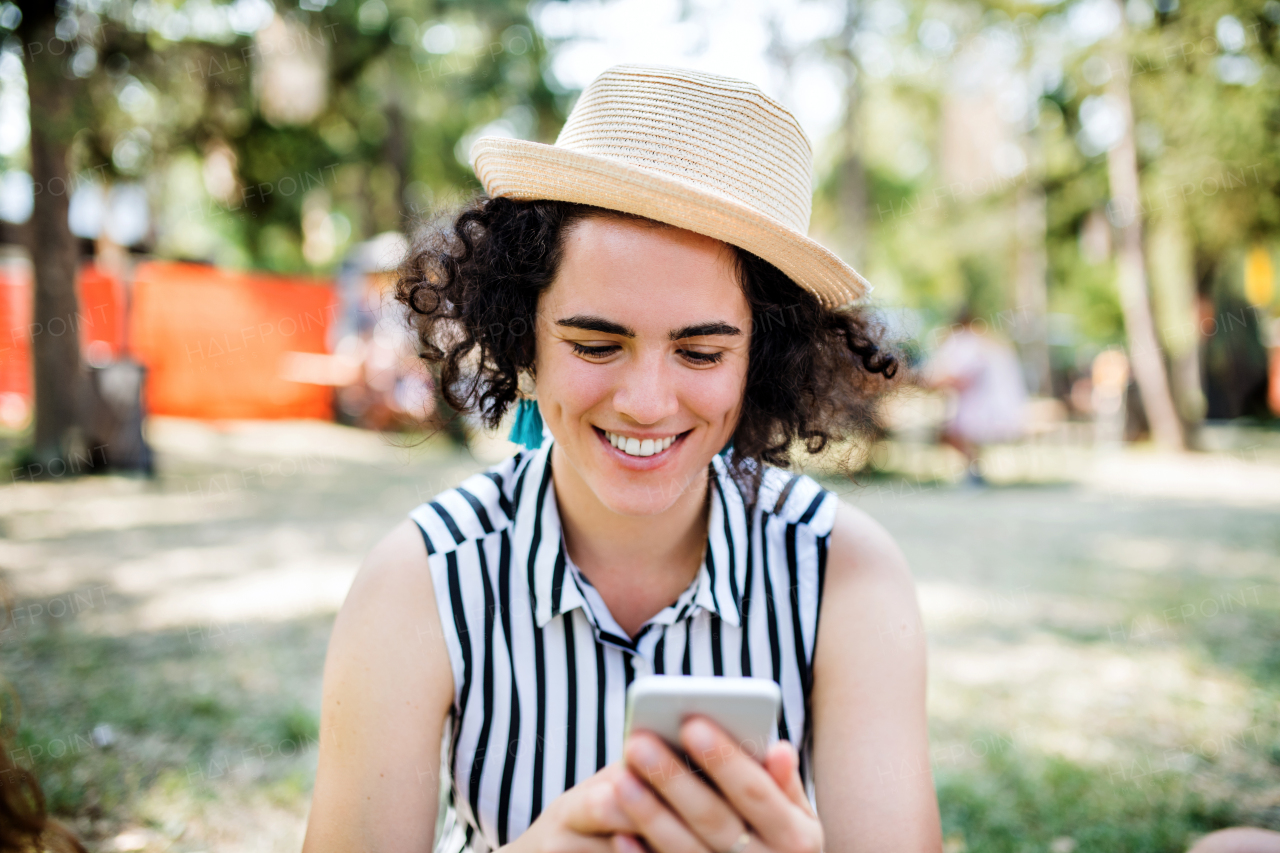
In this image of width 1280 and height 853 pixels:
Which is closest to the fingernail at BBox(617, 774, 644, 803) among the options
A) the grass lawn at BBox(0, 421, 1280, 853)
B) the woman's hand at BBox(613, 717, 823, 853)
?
the woman's hand at BBox(613, 717, 823, 853)

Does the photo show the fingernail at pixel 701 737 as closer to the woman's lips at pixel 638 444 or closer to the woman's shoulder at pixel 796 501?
the woman's lips at pixel 638 444

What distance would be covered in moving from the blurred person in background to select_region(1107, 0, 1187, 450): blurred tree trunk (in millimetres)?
3857

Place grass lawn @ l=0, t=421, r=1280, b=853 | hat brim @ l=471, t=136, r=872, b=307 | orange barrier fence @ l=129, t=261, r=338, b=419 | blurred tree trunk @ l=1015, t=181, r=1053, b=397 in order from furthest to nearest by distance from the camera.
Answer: blurred tree trunk @ l=1015, t=181, r=1053, b=397, orange barrier fence @ l=129, t=261, r=338, b=419, grass lawn @ l=0, t=421, r=1280, b=853, hat brim @ l=471, t=136, r=872, b=307

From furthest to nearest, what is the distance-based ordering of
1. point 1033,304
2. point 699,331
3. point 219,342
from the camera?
1. point 1033,304
2. point 219,342
3. point 699,331

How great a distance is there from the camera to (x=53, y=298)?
7.85 metres

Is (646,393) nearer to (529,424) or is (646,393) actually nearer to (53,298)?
(529,424)

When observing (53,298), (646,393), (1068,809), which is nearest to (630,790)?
(646,393)

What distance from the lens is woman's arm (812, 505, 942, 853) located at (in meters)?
1.51

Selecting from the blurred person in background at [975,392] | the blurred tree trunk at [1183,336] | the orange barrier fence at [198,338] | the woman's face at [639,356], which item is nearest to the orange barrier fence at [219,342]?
the orange barrier fence at [198,338]

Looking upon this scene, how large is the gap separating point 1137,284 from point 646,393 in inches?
503

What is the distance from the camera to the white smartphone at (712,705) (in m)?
0.99

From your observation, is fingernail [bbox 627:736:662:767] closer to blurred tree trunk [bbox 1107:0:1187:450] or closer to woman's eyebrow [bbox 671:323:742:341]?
woman's eyebrow [bbox 671:323:742:341]

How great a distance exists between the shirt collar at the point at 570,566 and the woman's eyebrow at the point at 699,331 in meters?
0.42

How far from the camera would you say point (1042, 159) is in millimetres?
19109
